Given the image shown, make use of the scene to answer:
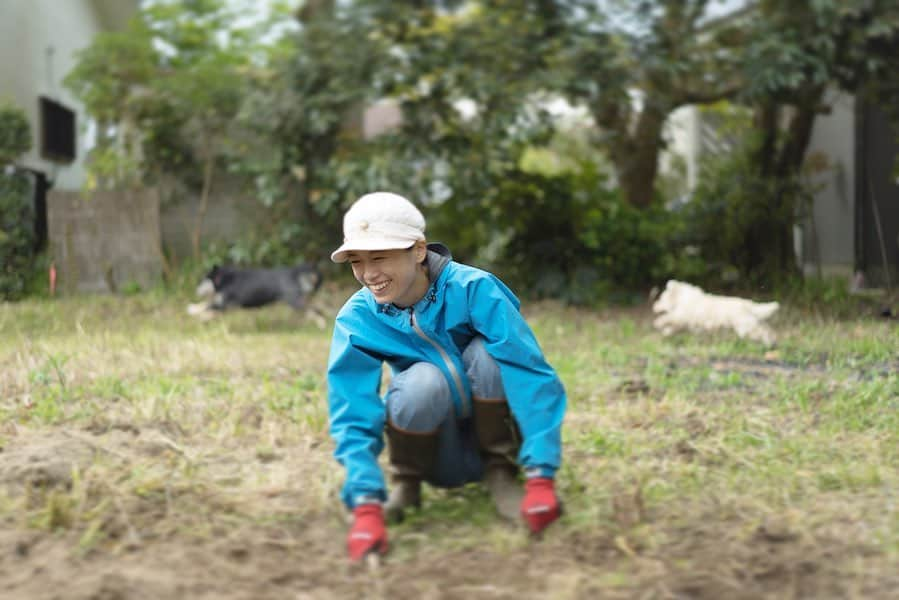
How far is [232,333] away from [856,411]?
437cm

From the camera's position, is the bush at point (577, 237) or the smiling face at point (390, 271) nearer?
the smiling face at point (390, 271)

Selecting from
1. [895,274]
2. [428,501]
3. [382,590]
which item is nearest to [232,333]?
[428,501]

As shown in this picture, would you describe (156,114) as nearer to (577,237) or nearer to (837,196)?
(577,237)

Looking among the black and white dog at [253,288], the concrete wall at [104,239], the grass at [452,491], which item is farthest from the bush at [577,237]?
the grass at [452,491]

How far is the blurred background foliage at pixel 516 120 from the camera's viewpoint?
27.1ft

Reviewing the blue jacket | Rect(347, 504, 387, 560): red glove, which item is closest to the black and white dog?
the blue jacket

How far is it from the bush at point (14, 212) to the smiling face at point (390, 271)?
3.00m

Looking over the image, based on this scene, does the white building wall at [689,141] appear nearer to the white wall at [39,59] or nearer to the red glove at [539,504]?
the white wall at [39,59]

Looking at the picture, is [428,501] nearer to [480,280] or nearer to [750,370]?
[480,280]

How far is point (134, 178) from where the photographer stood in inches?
418

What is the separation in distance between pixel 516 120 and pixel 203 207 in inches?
158

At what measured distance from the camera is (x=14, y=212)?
7.04 meters

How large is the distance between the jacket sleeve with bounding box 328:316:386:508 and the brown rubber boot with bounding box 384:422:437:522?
75mm

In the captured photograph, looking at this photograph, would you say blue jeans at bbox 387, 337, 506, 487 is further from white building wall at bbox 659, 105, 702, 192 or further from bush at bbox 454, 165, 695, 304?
white building wall at bbox 659, 105, 702, 192
